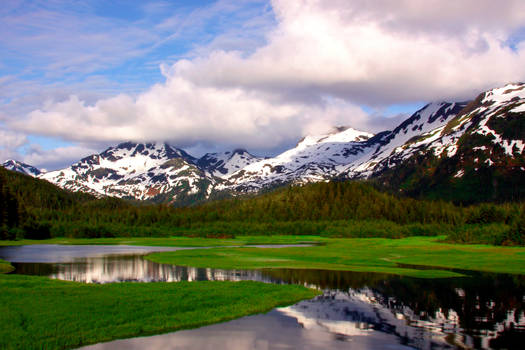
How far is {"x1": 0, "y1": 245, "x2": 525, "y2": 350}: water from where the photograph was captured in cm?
2933

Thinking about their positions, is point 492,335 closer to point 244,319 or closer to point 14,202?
point 244,319

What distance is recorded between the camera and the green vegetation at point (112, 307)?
94.8ft

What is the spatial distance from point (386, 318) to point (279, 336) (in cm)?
1042

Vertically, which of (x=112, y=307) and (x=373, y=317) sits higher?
(x=112, y=307)

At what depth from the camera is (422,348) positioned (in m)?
28.4

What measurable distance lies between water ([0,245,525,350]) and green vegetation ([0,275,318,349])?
1.73 m

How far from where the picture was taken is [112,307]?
121 ft

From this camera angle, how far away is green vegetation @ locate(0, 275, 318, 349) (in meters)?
28.9

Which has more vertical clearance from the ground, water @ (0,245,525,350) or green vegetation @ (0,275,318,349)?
green vegetation @ (0,275,318,349)

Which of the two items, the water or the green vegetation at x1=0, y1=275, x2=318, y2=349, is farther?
the water

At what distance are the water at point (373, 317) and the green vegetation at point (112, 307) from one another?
5.69 ft

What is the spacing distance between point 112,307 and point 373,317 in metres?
20.2

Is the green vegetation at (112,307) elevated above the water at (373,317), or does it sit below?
above

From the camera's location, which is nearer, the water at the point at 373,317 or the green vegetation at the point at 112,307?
the green vegetation at the point at 112,307
